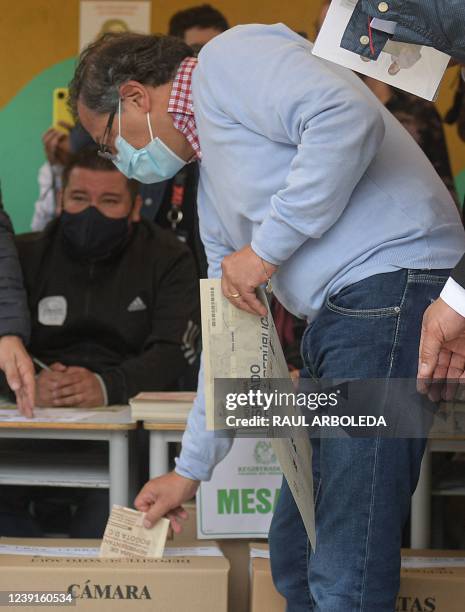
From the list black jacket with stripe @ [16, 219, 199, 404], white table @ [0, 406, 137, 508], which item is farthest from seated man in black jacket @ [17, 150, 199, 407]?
white table @ [0, 406, 137, 508]

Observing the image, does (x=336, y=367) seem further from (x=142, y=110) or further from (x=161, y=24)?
(x=161, y=24)

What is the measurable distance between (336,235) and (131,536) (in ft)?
2.72

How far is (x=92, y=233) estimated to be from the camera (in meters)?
3.07

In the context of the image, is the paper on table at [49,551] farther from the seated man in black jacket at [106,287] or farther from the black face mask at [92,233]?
the black face mask at [92,233]

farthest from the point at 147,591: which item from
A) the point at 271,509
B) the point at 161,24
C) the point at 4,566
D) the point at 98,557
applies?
the point at 161,24

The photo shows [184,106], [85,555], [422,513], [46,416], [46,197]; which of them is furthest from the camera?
[46,197]

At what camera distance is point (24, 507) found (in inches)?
109

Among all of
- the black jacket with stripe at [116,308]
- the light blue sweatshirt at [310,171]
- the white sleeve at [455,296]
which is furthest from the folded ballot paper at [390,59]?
the black jacket with stripe at [116,308]

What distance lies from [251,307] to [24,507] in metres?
1.64

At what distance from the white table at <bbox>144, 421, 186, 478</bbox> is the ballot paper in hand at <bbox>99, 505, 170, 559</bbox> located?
482 mm

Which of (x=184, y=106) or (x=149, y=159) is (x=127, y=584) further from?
(x=184, y=106)

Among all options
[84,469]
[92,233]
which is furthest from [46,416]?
[92,233]

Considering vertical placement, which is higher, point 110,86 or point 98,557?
point 110,86

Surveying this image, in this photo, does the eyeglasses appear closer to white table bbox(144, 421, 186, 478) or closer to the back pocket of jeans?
the back pocket of jeans
